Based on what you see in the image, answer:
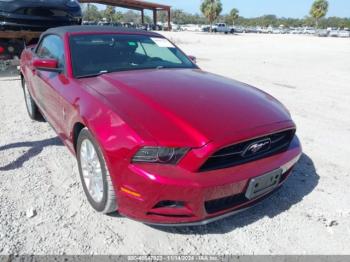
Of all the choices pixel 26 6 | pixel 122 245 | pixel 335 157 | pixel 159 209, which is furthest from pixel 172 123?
pixel 26 6

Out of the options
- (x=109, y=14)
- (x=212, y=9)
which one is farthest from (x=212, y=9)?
(x=109, y=14)

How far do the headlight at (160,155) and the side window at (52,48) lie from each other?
5.62ft

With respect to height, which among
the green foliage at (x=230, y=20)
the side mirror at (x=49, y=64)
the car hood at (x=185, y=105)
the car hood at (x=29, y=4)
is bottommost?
the green foliage at (x=230, y=20)

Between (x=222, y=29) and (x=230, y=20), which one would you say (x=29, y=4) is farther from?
(x=230, y=20)

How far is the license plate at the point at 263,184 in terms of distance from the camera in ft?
7.59

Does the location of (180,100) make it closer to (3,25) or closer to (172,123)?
(172,123)

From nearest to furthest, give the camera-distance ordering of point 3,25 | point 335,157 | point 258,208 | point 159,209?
point 159,209 → point 258,208 → point 335,157 → point 3,25

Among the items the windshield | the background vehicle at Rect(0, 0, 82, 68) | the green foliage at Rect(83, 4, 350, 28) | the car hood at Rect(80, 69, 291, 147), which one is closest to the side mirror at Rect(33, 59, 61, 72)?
the windshield

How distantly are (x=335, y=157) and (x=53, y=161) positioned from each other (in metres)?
3.36

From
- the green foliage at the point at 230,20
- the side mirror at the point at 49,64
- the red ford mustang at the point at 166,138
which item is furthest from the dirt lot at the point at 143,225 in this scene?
the green foliage at the point at 230,20

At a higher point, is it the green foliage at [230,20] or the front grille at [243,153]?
the front grille at [243,153]

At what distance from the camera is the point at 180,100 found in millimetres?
2623

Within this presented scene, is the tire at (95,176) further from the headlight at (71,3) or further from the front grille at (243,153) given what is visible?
the headlight at (71,3)

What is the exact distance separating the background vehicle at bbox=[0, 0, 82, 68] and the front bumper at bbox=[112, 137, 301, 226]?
648 centimetres
